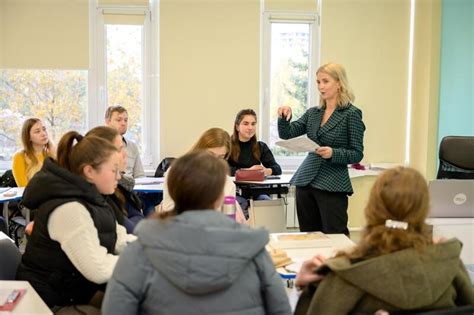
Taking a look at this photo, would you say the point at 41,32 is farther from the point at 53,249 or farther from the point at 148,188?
the point at 53,249

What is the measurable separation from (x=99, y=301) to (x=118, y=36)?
4219 millimetres

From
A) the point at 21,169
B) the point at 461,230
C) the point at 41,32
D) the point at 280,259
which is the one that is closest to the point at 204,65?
the point at 41,32

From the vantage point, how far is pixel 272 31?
5609 millimetres

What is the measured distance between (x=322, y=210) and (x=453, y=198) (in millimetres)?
718

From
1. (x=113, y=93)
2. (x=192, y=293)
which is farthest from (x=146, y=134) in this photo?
(x=192, y=293)

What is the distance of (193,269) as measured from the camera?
1226mm

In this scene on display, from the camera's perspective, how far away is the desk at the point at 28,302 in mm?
1489

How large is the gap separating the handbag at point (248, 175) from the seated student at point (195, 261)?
2.77 m

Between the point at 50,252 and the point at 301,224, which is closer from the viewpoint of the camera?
the point at 50,252

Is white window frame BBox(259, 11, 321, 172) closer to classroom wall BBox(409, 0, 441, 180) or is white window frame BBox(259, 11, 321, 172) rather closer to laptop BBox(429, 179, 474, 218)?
classroom wall BBox(409, 0, 441, 180)

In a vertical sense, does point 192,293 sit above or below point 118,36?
below

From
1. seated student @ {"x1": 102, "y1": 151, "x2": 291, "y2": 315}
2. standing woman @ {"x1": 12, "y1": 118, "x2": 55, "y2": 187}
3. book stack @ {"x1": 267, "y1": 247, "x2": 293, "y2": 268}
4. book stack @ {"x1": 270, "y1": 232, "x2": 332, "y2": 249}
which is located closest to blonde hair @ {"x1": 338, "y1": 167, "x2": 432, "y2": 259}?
seated student @ {"x1": 102, "y1": 151, "x2": 291, "y2": 315}

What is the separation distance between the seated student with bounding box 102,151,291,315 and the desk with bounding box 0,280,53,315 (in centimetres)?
31

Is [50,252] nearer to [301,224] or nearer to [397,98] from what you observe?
[301,224]
